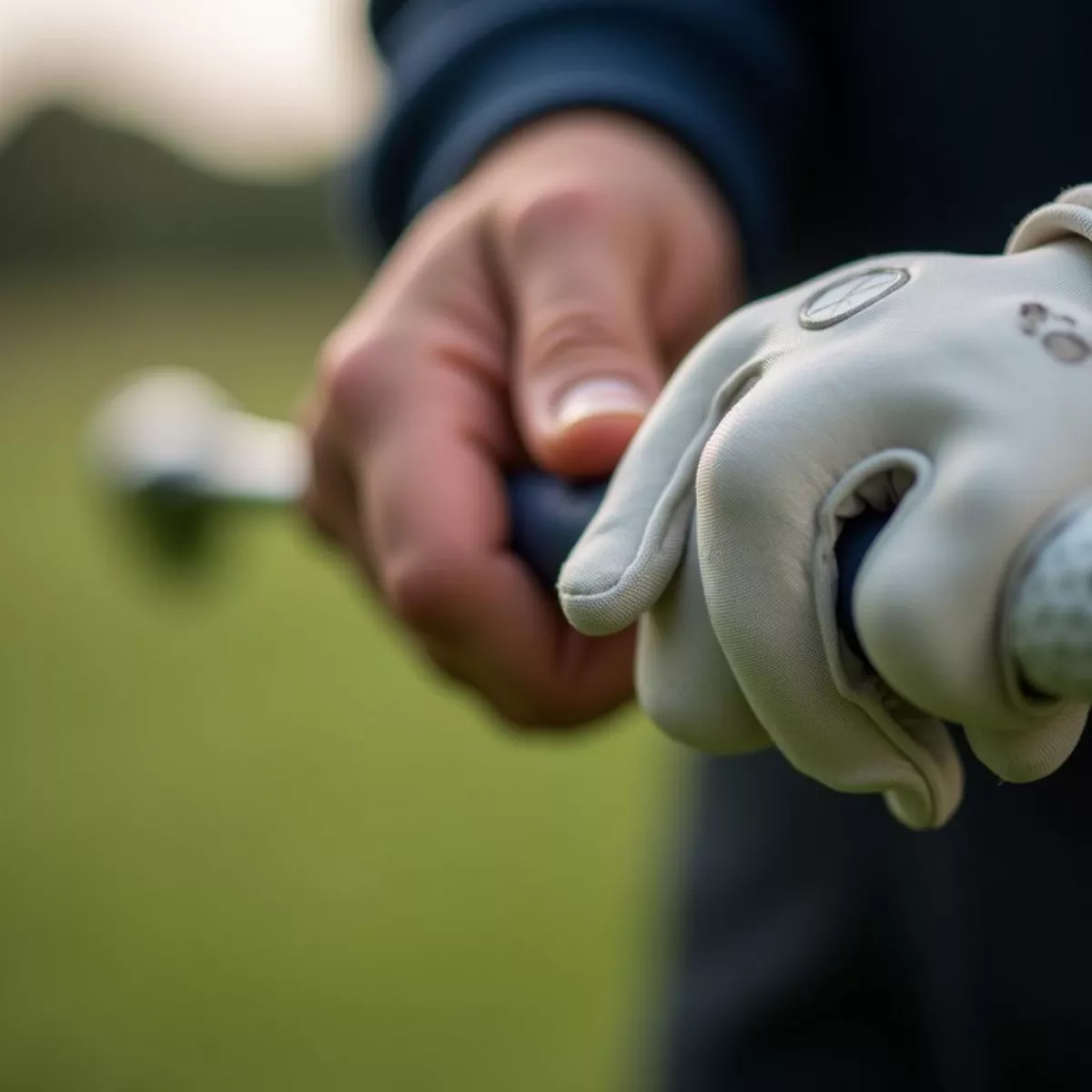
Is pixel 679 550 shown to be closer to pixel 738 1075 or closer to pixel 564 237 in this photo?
pixel 564 237

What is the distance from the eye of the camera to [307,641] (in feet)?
9.18

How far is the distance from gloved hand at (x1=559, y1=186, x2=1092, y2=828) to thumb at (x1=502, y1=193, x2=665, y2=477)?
0.32 ft

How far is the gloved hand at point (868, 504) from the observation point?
0.84ft

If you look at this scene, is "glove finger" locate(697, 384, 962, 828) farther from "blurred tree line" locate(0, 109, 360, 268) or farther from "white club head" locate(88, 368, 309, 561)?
"blurred tree line" locate(0, 109, 360, 268)

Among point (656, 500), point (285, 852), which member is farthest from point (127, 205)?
point (656, 500)

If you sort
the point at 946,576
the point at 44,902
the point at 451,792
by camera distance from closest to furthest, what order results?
the point at 946,576, the point at 44,902, the point at 451,792

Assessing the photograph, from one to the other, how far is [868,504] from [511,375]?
29cm

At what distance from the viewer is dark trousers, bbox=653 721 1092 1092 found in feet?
1.89

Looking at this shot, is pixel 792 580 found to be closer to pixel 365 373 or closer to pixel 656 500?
pixel 656 500

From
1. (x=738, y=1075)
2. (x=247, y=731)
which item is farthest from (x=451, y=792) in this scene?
(x=738, y=1075)

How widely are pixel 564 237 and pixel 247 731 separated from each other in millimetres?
1861

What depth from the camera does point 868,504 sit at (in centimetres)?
29

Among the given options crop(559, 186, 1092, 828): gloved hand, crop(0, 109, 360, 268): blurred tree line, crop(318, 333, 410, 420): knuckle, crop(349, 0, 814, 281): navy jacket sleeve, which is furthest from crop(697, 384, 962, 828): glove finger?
crop(0, 109, 360, 268): blurred tree line

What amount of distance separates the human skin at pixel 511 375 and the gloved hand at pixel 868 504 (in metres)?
0.12
